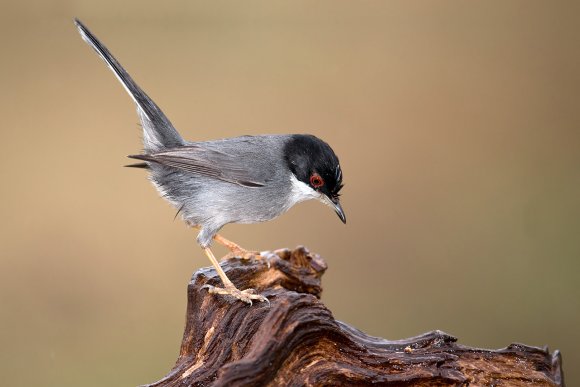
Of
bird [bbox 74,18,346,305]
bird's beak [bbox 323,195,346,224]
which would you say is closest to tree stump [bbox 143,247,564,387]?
bird [bbox 74,18,346,305]

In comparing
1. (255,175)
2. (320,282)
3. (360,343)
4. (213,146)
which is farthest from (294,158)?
(360,343)

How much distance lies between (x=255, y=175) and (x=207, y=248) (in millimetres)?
409

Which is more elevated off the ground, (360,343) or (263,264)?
(263,264)

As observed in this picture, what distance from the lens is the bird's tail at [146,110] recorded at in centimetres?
323

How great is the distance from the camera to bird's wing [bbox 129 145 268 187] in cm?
314

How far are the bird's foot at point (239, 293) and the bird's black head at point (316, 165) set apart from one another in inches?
21.6

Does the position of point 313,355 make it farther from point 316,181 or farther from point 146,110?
point 146,110

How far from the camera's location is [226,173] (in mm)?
3154

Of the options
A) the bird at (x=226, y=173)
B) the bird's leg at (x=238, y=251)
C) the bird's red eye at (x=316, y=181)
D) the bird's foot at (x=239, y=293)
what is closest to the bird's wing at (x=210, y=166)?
the bird at (x=226, y=173)

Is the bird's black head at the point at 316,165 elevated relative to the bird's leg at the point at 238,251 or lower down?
elevated

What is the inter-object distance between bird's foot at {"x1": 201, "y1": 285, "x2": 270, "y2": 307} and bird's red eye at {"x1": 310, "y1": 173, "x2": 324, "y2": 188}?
548mm

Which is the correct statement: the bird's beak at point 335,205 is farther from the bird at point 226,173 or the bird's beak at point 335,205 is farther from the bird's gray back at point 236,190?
the bird's gray back at point 236,190

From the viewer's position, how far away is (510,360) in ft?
8.79

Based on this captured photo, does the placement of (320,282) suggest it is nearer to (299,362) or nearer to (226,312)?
(226,312)
